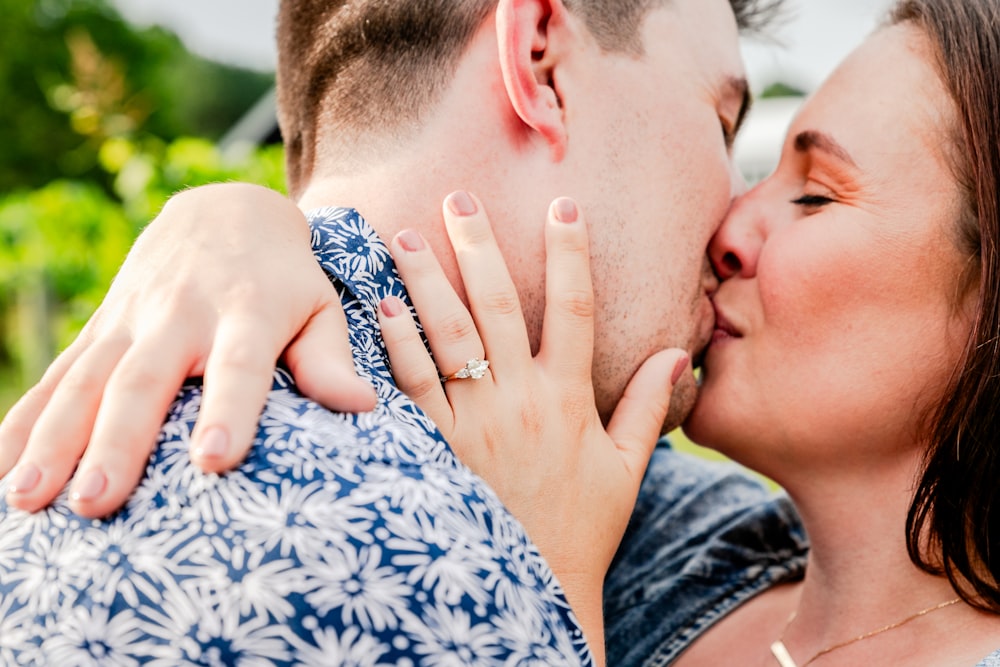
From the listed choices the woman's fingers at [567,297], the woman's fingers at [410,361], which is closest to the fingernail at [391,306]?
the woman's fingers at [410,361]

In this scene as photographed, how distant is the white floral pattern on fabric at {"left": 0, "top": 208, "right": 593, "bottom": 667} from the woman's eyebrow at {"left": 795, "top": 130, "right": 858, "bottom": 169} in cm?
147

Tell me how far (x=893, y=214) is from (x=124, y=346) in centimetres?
176

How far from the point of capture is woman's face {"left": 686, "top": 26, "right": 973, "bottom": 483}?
2.29m

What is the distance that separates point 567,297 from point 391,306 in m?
0.46

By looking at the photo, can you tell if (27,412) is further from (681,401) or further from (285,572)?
(681,401)

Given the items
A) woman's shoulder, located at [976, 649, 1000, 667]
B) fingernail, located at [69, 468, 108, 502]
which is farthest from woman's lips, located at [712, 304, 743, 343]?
fingernail, located at [69, 468, 108, 502]

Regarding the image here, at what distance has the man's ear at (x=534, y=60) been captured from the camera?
7.08ft

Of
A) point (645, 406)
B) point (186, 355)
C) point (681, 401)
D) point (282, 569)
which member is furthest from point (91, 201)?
point (282, 569)

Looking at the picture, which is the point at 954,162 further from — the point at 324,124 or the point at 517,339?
the point at 324,124

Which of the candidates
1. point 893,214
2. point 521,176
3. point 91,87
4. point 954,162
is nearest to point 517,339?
point 521,176

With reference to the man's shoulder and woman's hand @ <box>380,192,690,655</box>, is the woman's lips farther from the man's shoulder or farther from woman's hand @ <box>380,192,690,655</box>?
the man's shoulder

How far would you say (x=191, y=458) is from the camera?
1318 mm

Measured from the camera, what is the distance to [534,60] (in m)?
2.28

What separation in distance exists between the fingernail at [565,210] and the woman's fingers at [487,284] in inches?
7.0
